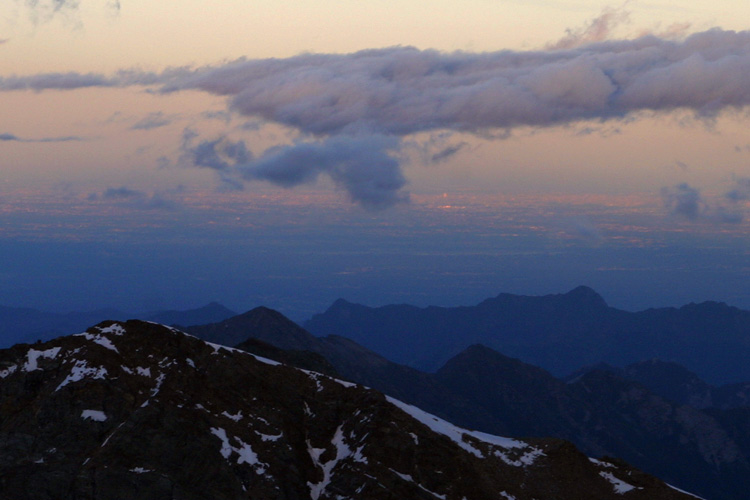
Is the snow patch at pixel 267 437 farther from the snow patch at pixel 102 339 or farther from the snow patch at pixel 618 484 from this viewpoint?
the snow patch at pixel 618 484

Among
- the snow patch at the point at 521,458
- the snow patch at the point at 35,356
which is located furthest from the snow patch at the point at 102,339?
the snow patch at the point at 521,458

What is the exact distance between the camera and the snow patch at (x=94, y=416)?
469 ft

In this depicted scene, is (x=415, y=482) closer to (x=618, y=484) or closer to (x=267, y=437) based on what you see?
(x=267, y=437)

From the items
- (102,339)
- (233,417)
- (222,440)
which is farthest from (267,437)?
(102,339)

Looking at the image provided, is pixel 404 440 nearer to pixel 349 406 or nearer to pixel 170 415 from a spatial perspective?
pixel 349 406

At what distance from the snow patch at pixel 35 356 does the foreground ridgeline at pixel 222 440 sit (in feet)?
1.16

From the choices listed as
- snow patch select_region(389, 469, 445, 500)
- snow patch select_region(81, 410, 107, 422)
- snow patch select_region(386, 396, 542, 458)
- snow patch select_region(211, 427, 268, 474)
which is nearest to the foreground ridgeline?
snow patch select_region(81, 410, 107, 422)

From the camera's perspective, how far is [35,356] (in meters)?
156

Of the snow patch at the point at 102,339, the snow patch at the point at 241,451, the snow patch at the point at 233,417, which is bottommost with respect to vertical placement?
the snow patch at the point at 241,451

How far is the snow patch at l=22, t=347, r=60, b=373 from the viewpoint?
153500mm

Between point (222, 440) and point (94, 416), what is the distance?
22.8 metres

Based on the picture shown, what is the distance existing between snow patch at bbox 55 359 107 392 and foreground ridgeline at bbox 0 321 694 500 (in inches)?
11.8

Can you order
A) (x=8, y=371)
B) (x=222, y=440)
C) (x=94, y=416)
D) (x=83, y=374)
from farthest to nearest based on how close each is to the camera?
1. (x=8, y=371)
2. (x=83, y=374)
3. (x=222, y=440)
4. (x=94, y=416)

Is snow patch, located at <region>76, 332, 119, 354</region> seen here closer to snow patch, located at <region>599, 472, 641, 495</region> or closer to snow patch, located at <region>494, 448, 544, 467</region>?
snow patch, located at <region>494, 448, 544, 467</region>
